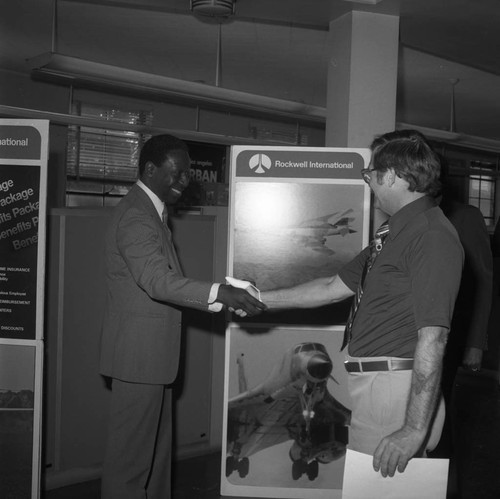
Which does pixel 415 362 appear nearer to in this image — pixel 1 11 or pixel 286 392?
pixel 286 392

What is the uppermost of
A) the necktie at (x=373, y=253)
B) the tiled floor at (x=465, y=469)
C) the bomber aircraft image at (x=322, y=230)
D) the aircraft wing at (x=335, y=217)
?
the aircraft wing at (x=335, y=217)

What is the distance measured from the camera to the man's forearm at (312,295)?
8.43ft

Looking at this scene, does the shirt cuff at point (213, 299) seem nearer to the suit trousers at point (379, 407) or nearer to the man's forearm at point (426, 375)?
the suit trousers at point (379, 407)

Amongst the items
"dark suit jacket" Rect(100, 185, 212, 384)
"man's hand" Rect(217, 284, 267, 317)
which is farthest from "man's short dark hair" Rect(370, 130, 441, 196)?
"dark suit jacket" Rect(100, 185, 212, 384)

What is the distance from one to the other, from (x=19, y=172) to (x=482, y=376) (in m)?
5.53

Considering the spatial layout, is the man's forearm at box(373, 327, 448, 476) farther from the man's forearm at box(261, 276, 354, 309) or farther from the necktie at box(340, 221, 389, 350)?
the man's forearm at box(261, 276, 354, 309)

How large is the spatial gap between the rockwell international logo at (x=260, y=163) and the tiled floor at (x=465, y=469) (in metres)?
1.73

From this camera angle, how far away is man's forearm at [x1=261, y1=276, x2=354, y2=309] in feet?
8.43

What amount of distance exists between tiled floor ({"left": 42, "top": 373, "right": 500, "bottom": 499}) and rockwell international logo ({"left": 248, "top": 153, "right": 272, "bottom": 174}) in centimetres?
173

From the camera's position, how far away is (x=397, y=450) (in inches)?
68.3

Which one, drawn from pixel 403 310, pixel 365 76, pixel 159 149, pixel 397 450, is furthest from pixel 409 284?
pixel 365 76

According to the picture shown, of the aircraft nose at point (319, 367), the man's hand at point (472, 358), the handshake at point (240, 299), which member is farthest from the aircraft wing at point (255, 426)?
the handshake at point (240, 299)

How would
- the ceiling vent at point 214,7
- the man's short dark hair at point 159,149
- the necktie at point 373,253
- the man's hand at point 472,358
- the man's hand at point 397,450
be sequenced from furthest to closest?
the ceiling vent at point 214,7
the man's hand at point 472,358
the man's short dark hair at point 159,149
the necktie at point 373,253
the man's hand at point 397,450

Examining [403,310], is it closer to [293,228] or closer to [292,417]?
[293,228]
